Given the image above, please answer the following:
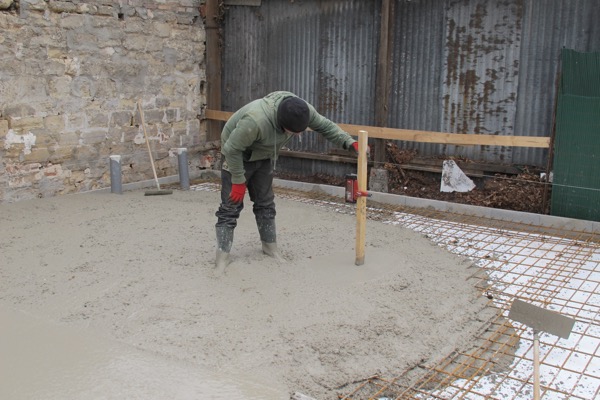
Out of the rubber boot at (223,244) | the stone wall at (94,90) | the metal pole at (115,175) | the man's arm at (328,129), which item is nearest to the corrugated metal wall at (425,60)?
the stone wall at (94,90)

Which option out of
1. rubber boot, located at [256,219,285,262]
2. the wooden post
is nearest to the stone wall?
rubber boot, located at [256,219,285,262]

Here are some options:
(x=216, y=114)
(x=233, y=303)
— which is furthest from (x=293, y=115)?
(x=216, y=114)

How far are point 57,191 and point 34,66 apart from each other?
136 cm

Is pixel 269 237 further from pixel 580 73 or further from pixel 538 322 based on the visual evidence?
pixel 580 73

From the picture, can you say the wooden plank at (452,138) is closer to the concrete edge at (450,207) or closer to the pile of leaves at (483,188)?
the pile of leaves at (483,188)

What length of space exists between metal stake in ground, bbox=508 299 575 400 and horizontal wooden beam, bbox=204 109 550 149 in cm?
363

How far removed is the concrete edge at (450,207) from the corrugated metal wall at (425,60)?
0.54 m

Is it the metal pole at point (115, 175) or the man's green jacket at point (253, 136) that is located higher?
the man's green jacket at point (253, 136)

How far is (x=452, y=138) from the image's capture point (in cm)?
643

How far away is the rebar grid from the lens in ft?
9.65

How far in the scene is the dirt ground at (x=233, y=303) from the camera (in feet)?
9.97

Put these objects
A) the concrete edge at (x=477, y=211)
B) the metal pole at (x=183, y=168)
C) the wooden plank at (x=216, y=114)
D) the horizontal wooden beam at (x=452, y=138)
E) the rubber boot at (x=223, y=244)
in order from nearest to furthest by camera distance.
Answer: the rubber boot at (x=223, y=244), the concrete edge at (x=477, y=211), the horizontal wooden beam at (x=452, y=138), the metal pole at (x=183, y=168), the wooden plank at (x=216, y=114)

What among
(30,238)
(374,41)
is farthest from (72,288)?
(374,41)

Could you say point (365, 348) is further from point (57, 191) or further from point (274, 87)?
point (274, 87)
